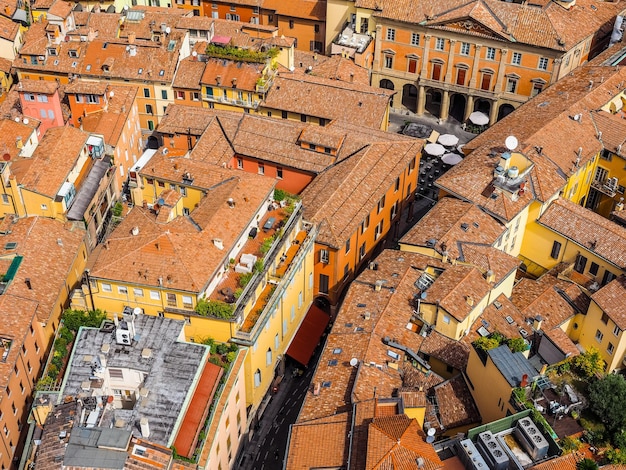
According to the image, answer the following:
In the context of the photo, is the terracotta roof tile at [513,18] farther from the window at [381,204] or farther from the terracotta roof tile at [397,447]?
the terracotta roof tile at [397,447]

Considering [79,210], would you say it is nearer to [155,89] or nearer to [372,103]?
[155,89]

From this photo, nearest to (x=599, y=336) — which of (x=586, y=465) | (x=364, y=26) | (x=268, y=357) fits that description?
(x=586, y=465)

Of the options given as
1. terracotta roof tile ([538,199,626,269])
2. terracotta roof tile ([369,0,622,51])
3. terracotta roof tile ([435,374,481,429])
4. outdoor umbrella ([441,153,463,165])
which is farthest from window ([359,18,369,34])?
terracotta roof tile ([435,374,481,429])

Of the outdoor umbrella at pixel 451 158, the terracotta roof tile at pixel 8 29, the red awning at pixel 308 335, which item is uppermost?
the terracotta roof tile at pixel 8 29

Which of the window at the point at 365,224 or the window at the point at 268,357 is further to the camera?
the window at the point at 365,224

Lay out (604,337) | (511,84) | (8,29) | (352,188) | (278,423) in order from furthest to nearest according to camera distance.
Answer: (8,29), (511,84), (352,188), (278,423), (604,337)

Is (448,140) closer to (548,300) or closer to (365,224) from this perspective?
(365,224)

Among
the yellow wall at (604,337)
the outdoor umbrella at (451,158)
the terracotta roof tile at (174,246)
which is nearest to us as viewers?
the terracotta roof tile at (174,246)

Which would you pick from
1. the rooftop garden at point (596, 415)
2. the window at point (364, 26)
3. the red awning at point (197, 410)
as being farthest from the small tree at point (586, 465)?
the window at point (364, 26)
